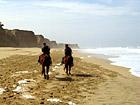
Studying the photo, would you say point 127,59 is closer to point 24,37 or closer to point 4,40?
point 4,40

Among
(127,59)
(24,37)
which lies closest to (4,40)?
(24,37)

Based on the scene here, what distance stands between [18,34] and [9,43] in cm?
3125

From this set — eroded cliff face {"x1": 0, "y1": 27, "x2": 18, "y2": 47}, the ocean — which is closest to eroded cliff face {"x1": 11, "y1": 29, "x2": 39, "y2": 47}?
eroded cliff face {"x1": 0, "y1": 27, "x2": 18, "y2": 47}

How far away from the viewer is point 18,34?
120m

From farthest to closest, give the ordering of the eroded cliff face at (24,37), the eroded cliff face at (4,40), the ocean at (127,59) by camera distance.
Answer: the eroded cliff face at (24,37), the eroded cliff face at (4,40), the ocean at (127,59)

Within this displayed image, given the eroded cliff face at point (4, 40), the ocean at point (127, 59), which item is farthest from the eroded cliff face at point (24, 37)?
the ocean at point (127, 59)

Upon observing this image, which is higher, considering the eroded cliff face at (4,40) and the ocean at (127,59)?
the eroded cliff face at (4,40)

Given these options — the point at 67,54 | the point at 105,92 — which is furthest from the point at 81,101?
the point at 67,54

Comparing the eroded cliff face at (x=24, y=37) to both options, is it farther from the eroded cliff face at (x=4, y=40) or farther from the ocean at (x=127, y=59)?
the ocean at (x=127, y=59)

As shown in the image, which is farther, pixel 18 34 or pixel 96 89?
pixel 18 34

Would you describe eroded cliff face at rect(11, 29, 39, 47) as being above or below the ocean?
above

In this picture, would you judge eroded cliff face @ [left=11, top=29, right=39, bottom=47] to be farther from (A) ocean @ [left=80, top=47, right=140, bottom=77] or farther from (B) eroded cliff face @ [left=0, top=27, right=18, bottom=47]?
(A) ocean @ [left=80, top=47, right=140, bottom=77]

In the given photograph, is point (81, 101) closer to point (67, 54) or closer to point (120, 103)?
point (120, 103)

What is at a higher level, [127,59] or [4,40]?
[4,40]
